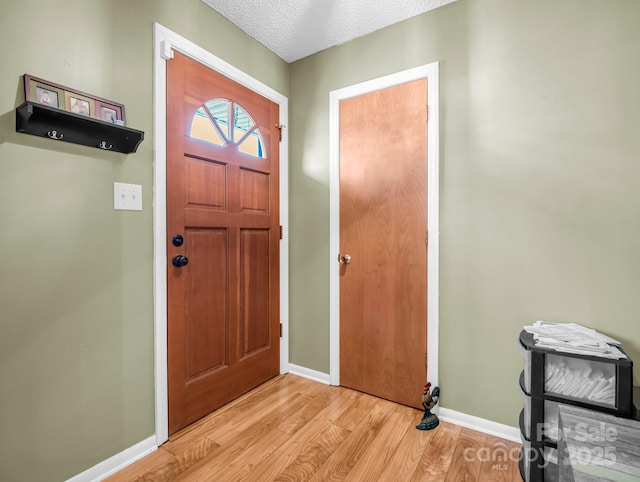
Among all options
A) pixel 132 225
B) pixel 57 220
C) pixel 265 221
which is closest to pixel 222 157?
pixel 265 221

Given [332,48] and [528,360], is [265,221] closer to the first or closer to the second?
[332,48]

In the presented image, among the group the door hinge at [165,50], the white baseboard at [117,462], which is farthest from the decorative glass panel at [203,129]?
the white baseboard at [117,462]

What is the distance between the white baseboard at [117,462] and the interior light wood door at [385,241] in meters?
1.27

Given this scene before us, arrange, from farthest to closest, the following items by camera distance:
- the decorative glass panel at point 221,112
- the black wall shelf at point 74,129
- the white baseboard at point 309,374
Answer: the white baseboard at point 309,374 < the decorative glass panel at point 221,112 < the black wall shelf at point 74,129

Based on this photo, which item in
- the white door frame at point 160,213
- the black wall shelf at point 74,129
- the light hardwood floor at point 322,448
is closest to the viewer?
the black wall shelf at point 74,129

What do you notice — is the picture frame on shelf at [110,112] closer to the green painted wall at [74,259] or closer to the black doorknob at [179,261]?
the green painted wall at [74,259]

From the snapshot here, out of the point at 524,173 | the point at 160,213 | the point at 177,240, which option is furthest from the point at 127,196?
the point at 524,173

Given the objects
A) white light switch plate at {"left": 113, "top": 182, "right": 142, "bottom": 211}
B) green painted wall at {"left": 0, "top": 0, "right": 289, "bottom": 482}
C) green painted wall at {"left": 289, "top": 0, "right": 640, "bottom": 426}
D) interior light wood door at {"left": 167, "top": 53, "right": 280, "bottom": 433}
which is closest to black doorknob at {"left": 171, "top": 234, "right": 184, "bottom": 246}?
interior light wood door at {"left": 167, "top": 53, "right": 280, "bottom": 433}

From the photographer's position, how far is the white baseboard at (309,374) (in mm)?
2424

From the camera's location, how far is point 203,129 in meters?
1.93

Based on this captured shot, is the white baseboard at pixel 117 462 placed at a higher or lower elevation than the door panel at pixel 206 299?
lower

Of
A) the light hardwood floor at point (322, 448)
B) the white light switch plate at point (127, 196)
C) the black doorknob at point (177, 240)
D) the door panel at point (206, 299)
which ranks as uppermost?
the white light switch plate at point (127, 196)

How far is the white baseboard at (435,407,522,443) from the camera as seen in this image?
1739 mm

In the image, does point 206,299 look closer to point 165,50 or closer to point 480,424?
point 165,50
